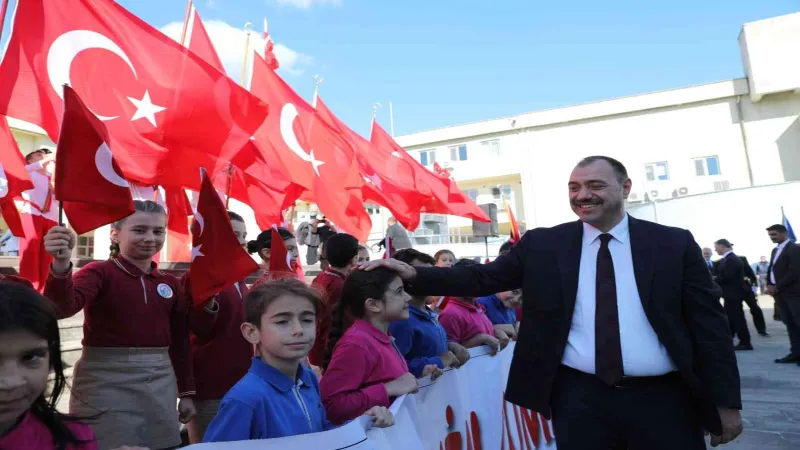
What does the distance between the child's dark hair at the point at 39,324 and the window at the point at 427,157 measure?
125ft

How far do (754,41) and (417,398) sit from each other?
35.0 m

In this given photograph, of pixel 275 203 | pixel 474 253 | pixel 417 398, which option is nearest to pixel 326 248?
pixel 417 398

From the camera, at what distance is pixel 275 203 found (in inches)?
318

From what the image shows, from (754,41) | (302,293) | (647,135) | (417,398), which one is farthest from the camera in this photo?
(647,135)

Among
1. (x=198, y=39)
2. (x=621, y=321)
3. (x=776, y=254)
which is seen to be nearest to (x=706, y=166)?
(x=776, y=254)

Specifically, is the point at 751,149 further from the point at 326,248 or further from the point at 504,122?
the point at 326,248

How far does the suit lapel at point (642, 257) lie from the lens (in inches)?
91.2

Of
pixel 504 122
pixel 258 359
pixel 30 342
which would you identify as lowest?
pixel 258 359

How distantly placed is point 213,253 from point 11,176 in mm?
2401

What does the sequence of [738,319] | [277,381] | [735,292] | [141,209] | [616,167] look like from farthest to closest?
1. [735,292]
2. [738,319]
3. [141,209]
4. [616,167]
5. [277,381]

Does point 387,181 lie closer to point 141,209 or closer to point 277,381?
point 141,209

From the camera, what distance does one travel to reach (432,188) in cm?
1088

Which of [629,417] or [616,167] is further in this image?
[616,167]

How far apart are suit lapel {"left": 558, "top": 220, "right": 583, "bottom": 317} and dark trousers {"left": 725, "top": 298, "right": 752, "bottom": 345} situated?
8086mm
